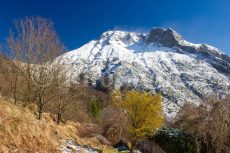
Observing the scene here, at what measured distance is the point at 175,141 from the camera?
1567 inches

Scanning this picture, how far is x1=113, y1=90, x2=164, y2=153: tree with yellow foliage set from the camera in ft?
130

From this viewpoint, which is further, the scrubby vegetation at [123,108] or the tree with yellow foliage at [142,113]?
the tree with yellow foliage at [142,113]

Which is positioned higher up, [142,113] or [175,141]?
[142,113]

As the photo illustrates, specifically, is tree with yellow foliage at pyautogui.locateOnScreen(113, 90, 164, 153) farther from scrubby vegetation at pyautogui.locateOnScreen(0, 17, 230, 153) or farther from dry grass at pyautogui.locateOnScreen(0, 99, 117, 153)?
dry grass at pyautogui.locateOnScreen(0, 99, 117, 153)

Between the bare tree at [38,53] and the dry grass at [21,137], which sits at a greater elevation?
the bare tree at [38,53]

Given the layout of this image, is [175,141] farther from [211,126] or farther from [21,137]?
[21,137]

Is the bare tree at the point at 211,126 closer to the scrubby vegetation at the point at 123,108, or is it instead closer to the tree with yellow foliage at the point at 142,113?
the scrubby vegetation at the point at 123,108

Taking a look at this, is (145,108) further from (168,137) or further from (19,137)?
(19,137)

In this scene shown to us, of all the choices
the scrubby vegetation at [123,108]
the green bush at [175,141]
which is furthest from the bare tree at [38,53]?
the green bush at [175,141]

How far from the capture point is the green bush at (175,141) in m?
38.7

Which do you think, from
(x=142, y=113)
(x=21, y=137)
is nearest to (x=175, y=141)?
(x=142, y=113)

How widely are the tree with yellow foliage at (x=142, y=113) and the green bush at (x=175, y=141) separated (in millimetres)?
1128

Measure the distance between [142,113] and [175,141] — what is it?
176 inches

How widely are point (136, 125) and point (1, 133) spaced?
24411 mm
